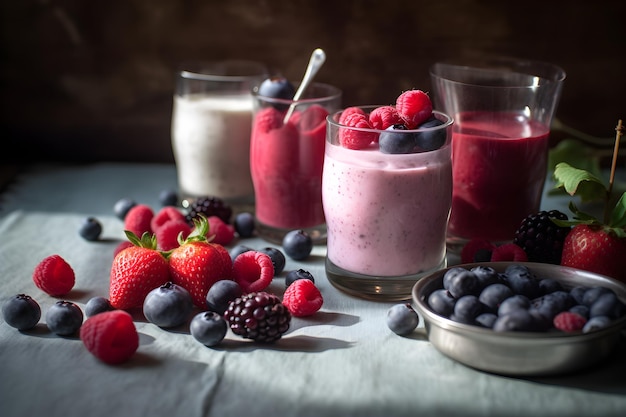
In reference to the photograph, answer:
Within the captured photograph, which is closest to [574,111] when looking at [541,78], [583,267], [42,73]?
[541,78]

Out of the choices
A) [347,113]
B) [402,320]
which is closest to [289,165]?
[347,113]

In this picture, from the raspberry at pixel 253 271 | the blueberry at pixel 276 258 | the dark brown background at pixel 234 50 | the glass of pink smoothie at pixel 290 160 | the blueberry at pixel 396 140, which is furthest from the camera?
the dark brown background at pixel 234 50

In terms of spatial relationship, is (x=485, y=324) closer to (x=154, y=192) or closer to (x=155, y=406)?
(x=155, y=406)

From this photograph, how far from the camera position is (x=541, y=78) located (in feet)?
4.97

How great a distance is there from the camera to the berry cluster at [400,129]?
1.22m

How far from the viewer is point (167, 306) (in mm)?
1174

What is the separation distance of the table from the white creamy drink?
49 centimetres

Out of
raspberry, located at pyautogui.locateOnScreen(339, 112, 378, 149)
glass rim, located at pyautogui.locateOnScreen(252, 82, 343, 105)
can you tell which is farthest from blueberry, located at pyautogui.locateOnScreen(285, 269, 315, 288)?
glass rim, located at pyautogui.locateOnScreen(252, 82, 343, 105)

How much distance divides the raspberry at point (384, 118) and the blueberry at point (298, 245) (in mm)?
323

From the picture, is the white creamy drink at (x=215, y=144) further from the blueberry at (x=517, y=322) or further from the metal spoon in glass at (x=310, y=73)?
the blueberry at (x=517, y=322)

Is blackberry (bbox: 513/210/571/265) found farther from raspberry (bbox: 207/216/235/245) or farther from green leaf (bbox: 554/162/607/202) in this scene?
raspberry (bbox: 207/216/235/245)

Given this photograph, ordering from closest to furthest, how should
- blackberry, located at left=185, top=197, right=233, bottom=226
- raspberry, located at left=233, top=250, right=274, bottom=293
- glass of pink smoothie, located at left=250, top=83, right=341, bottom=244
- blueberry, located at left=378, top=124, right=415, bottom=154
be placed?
blueberry, located at left=378, top=124, right=415, bottom=154 → raspberry, located at left=233, top=250, right=274, bottom=293 → glass of pink smoothie, located at left=250, top=83, right=341, bottom=244 → blackberry, located at left=185, top=197, right=233, bottom=226

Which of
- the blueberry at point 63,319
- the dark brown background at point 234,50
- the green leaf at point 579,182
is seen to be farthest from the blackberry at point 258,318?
the dark brown background at point 234,50

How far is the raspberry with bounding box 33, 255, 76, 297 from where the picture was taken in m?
1.30
